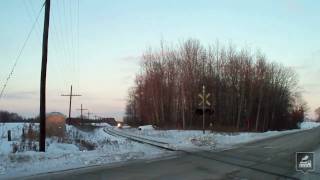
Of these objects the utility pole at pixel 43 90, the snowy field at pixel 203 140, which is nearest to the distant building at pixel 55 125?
the snowy field at pixel 203 140

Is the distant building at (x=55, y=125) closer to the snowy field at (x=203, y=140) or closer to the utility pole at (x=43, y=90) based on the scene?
the snowy field at (x=203, y=140)

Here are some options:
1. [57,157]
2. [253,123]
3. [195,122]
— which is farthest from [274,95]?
[57,157]

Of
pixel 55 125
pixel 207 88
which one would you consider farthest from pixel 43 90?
pixel 207 88

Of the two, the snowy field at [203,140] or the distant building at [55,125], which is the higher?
the distant building at [55,125]

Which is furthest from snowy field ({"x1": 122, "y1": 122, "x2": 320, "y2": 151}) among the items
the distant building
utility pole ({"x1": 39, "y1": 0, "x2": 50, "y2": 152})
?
utility pole ({"x1": 39, "y1": 0, "x2": 50, "y2": 152})

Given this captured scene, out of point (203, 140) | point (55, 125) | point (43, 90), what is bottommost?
point (203, 140)

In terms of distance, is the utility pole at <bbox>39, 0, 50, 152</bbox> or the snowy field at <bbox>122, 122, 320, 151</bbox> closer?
the utility pole at <bbox>39, 0, 50, 152</bbox>

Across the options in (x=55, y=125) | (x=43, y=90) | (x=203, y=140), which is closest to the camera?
(x=43, y=90)

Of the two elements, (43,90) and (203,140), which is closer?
(43,90)

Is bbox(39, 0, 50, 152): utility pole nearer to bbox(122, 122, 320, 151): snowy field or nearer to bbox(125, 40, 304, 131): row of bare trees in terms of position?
bbox(122, 122, 320, 151): snowy field

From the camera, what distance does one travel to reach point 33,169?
18438mm

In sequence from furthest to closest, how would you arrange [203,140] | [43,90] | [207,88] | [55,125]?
[207,88]
[55,125]
[203,140]
[43,90]

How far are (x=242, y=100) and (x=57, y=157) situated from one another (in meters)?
74.4

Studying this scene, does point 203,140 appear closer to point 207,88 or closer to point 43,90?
point 43,90
